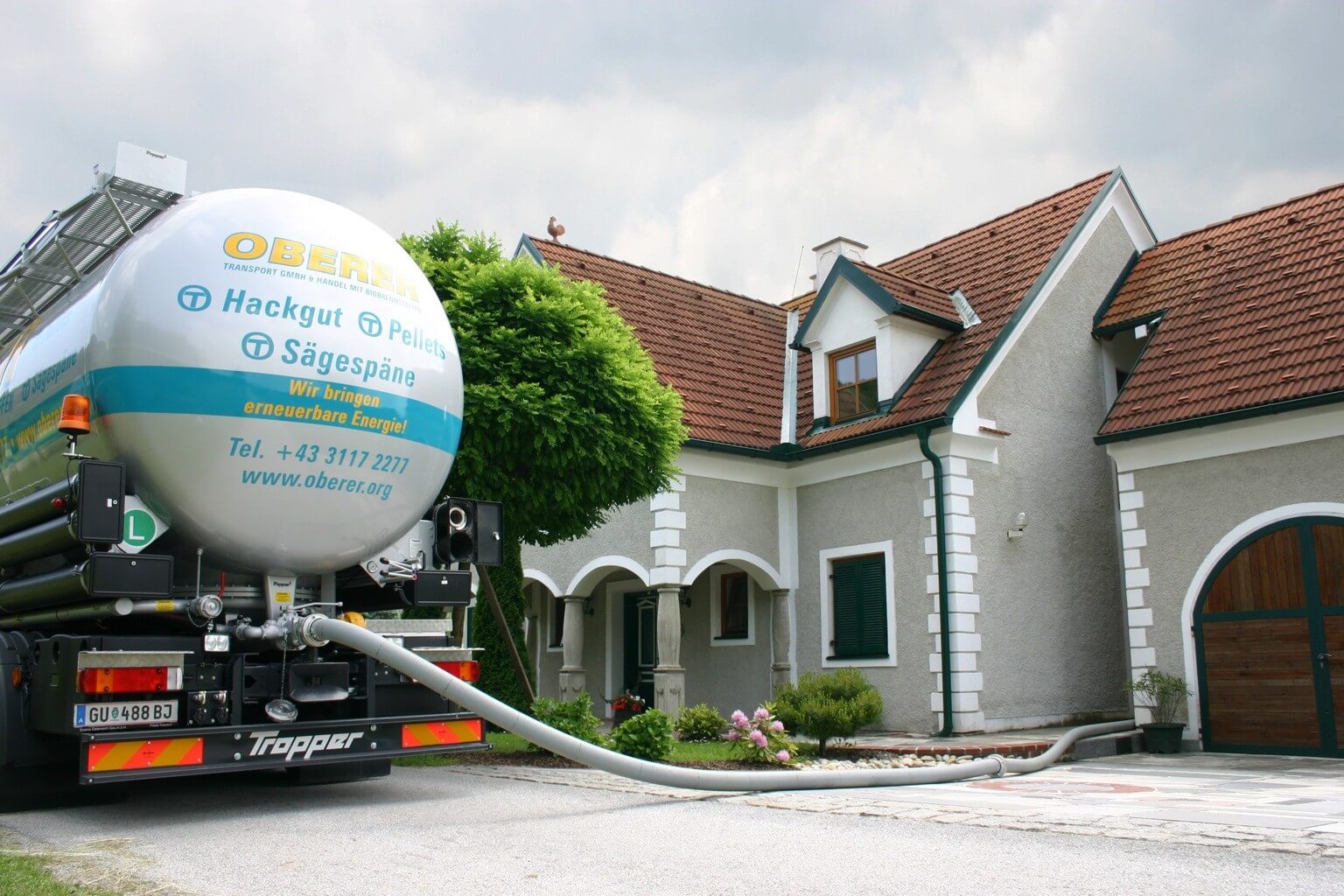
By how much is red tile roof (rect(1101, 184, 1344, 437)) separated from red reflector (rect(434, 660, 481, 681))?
926 cm

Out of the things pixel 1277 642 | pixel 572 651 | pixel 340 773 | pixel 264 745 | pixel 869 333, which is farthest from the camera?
pixel 572 651

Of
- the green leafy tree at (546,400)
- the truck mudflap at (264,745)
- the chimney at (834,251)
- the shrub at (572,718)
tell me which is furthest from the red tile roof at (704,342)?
the truck mudflap at (264,745)

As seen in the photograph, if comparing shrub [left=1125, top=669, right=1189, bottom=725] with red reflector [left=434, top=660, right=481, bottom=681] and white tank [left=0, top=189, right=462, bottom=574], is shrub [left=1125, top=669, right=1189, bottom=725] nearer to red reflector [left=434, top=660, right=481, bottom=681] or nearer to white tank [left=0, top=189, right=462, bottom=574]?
red reflector [left=434, top=660, right=481, bottom=681]

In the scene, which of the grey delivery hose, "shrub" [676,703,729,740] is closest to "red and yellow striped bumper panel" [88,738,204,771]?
the grey delivery hose

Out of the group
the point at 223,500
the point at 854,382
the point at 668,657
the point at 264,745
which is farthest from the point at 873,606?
the point at 223,500

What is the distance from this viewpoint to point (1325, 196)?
53.2ft

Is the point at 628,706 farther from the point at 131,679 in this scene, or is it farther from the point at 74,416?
the point at 74,416

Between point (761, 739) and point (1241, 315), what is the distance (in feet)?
29.6

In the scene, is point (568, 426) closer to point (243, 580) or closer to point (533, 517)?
point (533, 517)

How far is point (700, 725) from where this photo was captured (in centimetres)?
1300

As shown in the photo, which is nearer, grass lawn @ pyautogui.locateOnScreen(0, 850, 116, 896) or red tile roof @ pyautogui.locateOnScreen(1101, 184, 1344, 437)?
grass lawn @ pyautogui.locateOnScreen(0, 850, 116, 896)

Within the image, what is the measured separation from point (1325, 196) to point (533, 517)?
12.0 m

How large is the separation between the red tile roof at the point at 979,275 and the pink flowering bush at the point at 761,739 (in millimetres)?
5772

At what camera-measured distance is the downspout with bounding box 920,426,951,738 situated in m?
14.3
